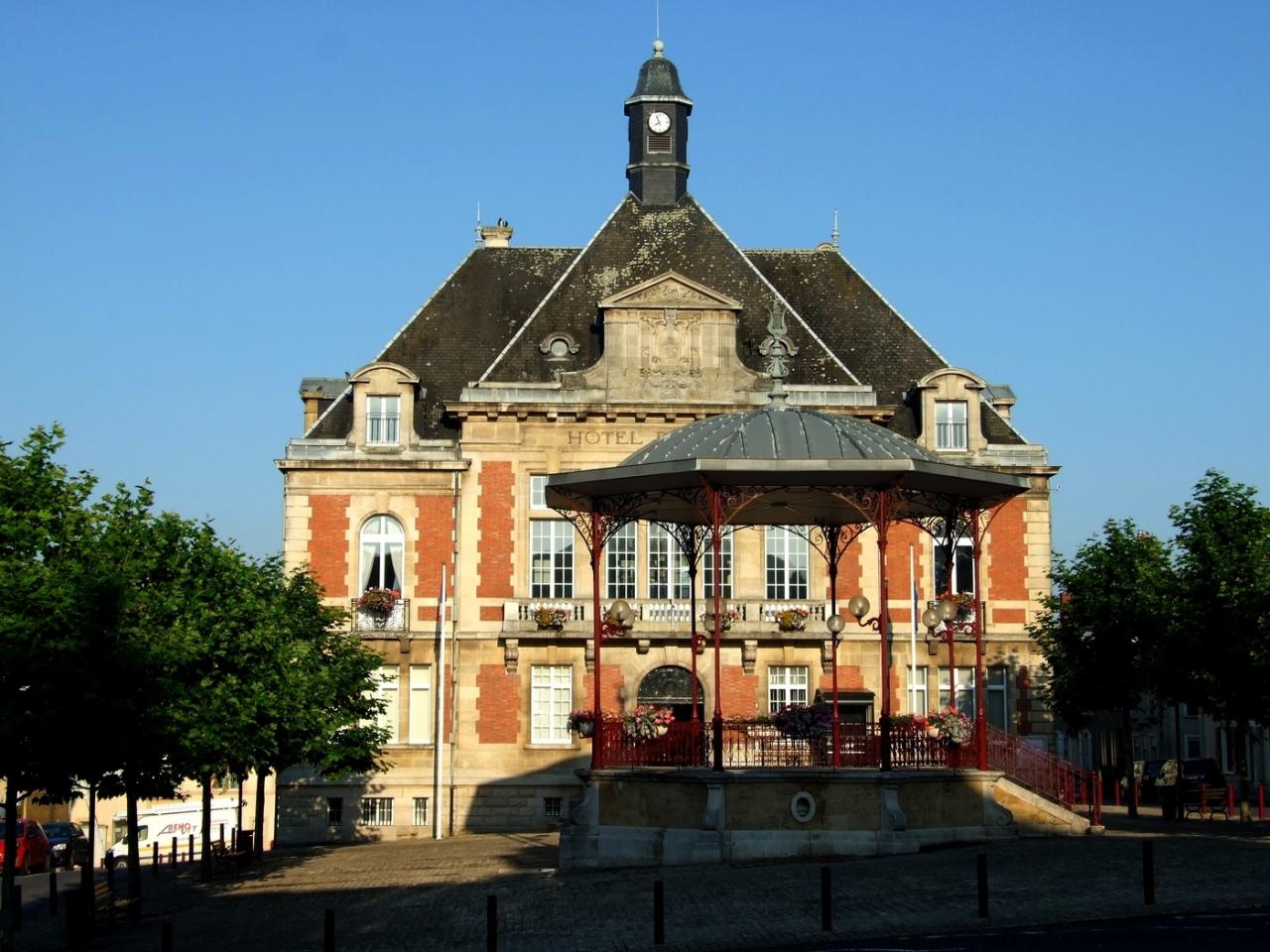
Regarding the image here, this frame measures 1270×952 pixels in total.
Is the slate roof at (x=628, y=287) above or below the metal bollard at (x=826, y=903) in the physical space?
above

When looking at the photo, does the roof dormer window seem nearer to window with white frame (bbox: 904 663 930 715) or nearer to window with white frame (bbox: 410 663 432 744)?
window with white frame (bbox: 904 663 930 715)

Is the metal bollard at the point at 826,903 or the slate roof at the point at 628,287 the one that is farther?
the slate roof at the point at 628,287

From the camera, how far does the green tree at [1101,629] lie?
149 feet

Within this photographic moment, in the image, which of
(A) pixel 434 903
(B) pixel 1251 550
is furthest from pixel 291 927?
(B) pixel 1251 550

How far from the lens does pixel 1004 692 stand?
4919 cm

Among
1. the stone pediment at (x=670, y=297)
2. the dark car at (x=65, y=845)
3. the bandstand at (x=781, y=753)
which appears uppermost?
the stone pediment at (x=670, y=297)

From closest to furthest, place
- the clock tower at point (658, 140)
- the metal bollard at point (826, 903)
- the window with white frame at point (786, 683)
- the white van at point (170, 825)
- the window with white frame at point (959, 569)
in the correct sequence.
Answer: the metal bollard at point (826, 903) < the window with white frame at point (786, 683) < the window with white frame at point (959, 569) < the clock tower at point (658, 140) < the white van at point (170, 825)

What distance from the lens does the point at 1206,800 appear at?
1679 inches

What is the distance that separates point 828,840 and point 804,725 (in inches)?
104

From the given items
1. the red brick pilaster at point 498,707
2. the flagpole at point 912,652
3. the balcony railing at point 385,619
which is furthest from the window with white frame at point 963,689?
the balcony railing at point 385,619

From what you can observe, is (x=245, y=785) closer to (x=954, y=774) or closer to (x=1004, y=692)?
(x=1004, y=692)

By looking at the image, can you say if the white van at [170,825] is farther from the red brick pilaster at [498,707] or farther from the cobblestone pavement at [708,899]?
the cobblestone pavement at [708,899]

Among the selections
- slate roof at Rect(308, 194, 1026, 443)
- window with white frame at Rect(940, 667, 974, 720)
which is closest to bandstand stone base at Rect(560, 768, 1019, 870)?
window with white frame at Rect(940, 667, 974, 720)

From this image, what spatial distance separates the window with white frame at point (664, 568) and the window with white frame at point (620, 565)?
1.49 feet
